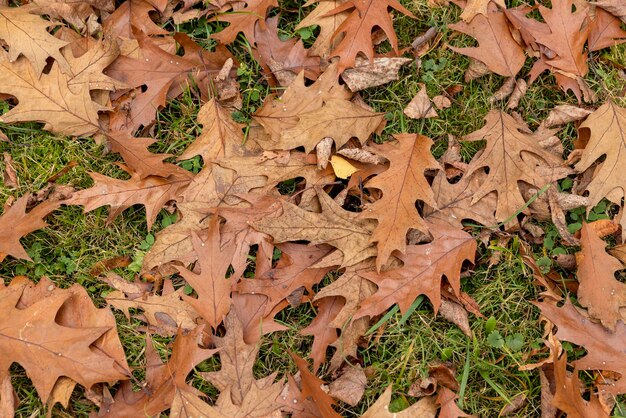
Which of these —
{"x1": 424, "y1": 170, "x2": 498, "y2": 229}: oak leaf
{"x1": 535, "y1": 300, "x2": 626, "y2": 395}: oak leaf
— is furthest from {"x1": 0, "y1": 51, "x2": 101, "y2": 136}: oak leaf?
{"x1": 535, "y1": 300, "x2": 626, "y2": 395}: oak leaf

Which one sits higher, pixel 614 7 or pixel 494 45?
pixel 614 7

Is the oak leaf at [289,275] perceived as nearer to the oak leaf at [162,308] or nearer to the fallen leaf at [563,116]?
the oak leaf at [162,308]

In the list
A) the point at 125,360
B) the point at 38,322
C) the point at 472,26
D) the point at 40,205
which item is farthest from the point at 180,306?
the point at 472,26

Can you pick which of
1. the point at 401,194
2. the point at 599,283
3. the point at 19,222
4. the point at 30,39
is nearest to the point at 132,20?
the point at 30,39

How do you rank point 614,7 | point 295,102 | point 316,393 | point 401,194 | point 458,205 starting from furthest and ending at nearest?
1. point 614,7
2. point 295,102
3. point 458,205
4. point 401,194
5. point 316,393

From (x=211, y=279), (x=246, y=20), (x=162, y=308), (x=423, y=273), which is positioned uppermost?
(x=246, y=20)

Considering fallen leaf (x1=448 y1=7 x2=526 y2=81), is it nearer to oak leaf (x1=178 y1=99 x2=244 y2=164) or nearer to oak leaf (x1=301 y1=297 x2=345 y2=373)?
oak leaf (x1=178 y1=99 x2=244 y2=164)

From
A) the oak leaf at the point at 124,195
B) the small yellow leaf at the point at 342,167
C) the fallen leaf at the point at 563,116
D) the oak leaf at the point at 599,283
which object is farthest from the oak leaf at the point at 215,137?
the oak leaf at the point at 599,283

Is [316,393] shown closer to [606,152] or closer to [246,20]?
[606,152]
